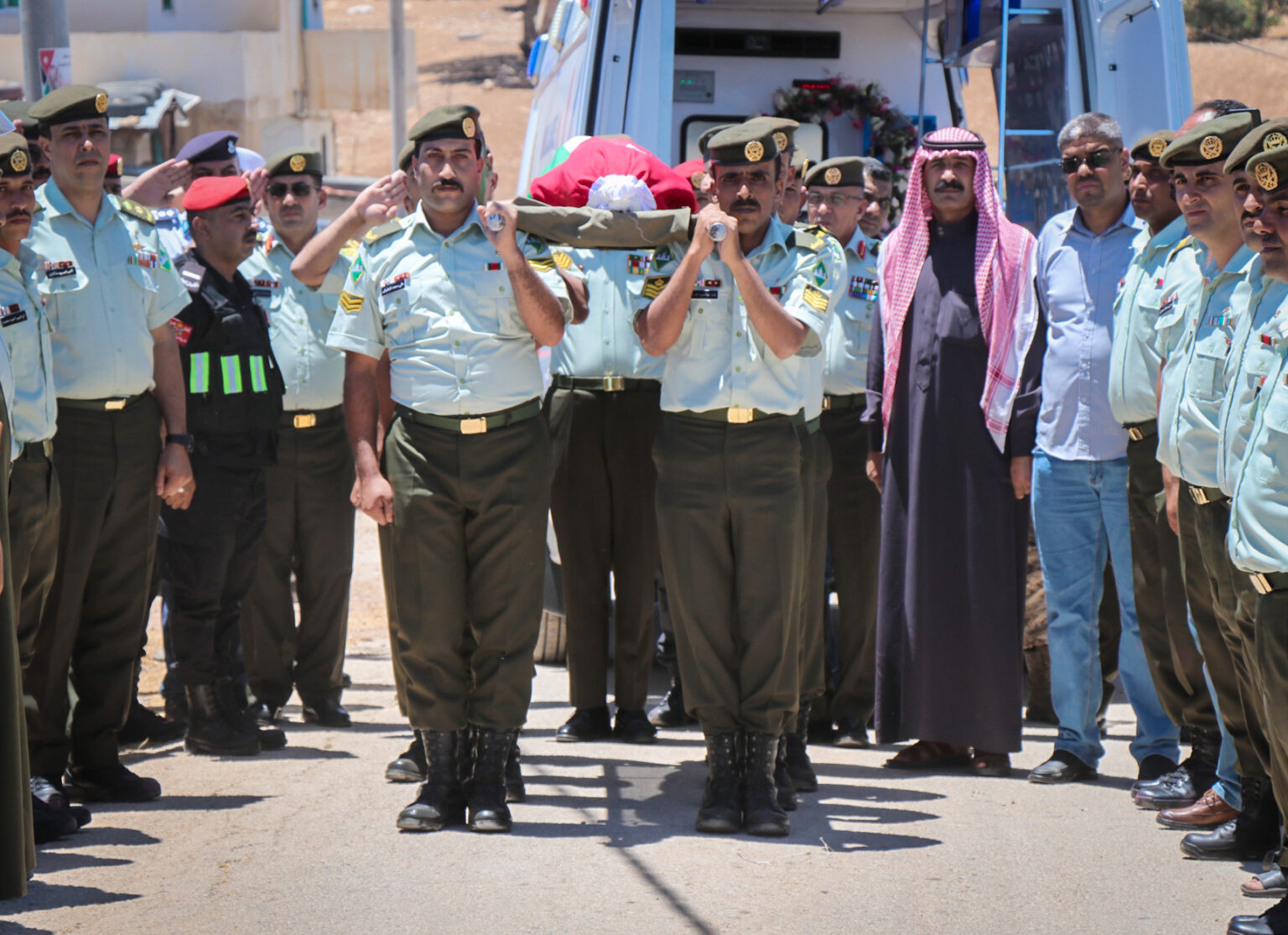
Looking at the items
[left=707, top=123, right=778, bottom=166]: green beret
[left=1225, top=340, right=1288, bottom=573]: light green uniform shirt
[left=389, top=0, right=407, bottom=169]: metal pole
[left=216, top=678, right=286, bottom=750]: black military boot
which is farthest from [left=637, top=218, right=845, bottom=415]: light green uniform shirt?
[left=389, top=0, right=407, bottom=169]: metal pole

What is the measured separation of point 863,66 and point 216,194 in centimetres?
429

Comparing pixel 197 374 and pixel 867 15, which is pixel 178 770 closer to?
pixel 197 374

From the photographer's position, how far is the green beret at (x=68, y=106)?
5.22 m

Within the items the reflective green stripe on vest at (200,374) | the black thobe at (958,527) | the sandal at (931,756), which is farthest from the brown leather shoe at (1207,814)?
the reflective green stripe on vest at (200,374)

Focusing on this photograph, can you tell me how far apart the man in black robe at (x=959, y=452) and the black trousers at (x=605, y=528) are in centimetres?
94

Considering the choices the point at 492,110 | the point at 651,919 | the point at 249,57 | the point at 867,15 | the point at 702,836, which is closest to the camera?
the point at 651,919

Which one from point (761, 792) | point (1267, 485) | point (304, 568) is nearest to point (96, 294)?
point (304, 568)

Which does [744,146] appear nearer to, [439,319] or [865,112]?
[439,319]

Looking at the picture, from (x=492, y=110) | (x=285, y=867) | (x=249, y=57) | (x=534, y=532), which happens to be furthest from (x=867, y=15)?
(x=492, y=110)

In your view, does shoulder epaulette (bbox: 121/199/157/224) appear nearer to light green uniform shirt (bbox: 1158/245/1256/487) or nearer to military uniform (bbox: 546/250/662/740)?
military uniform (bbox: 546/250/662/740)

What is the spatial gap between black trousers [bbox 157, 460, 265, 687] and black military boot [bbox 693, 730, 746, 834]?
2113mm

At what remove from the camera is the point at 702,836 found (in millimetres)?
4867

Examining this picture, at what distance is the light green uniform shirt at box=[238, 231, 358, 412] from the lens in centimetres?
654

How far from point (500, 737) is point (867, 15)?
18.4 feet
